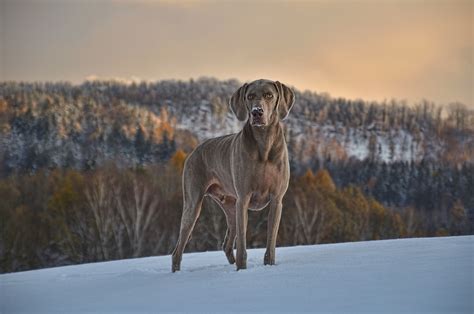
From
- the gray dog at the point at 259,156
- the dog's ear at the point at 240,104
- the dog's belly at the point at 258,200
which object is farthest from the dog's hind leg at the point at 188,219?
the dog's ear at the point at 240,104

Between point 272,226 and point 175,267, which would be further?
point 175,267

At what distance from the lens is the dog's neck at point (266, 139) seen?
7.77 m

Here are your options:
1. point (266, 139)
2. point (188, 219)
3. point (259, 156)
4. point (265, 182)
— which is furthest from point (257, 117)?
point (188, 219)

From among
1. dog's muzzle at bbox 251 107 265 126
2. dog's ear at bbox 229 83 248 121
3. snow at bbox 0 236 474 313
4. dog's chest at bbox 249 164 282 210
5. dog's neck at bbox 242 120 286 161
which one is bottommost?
snow at bbox 0 236 474 313

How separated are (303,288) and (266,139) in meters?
2.41

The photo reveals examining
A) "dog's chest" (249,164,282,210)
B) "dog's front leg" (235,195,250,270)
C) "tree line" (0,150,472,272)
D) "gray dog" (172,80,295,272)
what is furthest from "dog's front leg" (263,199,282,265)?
"tree line" (0,150,472,272)

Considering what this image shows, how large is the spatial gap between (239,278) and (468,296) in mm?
2390

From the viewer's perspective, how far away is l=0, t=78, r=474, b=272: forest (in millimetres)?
49688

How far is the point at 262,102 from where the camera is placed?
7543 mm

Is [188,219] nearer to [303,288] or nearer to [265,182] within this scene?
[265,182]

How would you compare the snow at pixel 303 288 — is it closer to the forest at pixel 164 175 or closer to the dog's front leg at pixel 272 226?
the dog's front leg at pixel 272 226

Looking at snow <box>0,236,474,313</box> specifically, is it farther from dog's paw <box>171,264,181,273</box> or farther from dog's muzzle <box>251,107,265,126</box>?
dog's muzzle <box>251,107,265,126</box>

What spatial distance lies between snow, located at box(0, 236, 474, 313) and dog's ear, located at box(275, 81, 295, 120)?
1.84m

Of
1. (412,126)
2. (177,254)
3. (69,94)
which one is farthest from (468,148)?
(177,254)
